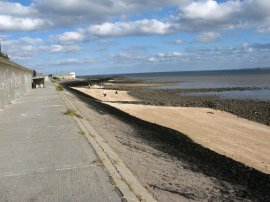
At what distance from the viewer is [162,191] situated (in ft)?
23.1

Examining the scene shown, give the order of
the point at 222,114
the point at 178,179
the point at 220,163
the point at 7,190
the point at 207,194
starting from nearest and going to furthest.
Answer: the point at 7,190 < the point at 207,194 < the point at 178,179 < the point at 220,163 < the point at 222,114

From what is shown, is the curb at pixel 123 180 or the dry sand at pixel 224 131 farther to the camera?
the dry sand at pixel 224 131

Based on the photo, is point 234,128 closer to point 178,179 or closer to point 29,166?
point 178,179

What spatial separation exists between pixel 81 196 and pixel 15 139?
5166 millimetres

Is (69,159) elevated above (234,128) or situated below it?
above

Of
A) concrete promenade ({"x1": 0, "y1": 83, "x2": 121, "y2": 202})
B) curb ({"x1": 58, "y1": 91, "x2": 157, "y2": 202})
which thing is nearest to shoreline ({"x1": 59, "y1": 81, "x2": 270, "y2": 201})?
curb ({"x1": 58, "y1": 91, "x2": 157, "y2": 202})

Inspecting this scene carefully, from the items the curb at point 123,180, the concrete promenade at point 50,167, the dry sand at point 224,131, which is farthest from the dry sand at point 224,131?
the concrete promenade at point 50,167

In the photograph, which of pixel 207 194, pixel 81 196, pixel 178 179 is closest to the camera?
pixel 81 196

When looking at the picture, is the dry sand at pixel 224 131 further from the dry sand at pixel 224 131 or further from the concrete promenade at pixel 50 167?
the concrete promenade at pixel 50 167

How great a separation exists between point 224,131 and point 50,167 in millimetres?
14608

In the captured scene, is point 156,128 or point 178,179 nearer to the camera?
point 178,179

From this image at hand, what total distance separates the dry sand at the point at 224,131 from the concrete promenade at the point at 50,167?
585cm

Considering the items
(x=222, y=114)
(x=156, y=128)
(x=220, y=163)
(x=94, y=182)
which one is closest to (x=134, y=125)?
(x=156, y=128)

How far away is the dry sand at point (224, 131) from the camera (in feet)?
47.8
